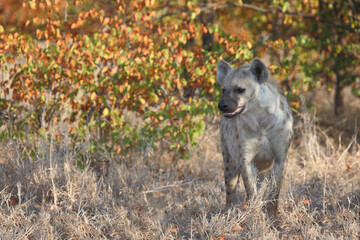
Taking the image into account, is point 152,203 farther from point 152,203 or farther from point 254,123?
point 254,123

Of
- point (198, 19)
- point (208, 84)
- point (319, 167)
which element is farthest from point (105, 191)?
point (198, 19)

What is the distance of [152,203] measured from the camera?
188 inches

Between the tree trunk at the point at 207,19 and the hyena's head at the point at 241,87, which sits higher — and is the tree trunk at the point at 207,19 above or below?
below

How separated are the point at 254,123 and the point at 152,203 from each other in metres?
1.32

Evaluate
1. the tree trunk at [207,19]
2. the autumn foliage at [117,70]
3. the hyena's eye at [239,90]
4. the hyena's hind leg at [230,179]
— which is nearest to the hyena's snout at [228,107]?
the hyena's eye at [239,90]

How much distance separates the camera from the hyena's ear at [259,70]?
4016 mm

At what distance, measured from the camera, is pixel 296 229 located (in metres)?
4.07

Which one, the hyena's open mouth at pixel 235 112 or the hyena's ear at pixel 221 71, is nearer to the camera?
the hyena's open mouth at pixel 235 112

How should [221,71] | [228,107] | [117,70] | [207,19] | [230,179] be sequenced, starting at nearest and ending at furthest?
1. [228,107]
2. [221,71]
3. [230,179]
4. [117,70]
5. [207,19]

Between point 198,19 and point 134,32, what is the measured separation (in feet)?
6.17

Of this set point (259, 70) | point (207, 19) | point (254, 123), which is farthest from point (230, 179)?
point (207, 19)

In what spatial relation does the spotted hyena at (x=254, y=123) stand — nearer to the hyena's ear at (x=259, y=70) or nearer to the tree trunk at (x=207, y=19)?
the hyena's ear at (x=259, y=70)

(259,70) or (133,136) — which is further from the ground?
(259,70)

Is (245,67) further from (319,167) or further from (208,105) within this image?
(319,167)
